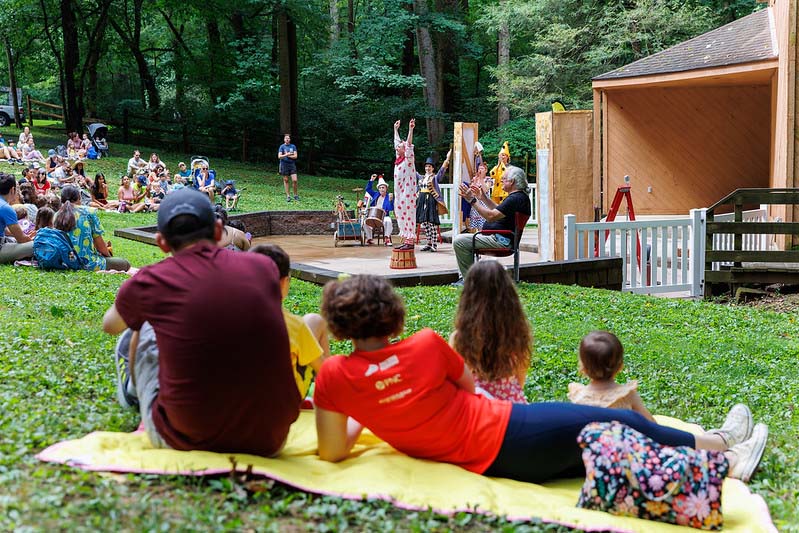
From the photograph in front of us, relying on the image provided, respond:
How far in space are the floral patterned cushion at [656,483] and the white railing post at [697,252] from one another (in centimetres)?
828

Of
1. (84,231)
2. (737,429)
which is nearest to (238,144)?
(84,231)

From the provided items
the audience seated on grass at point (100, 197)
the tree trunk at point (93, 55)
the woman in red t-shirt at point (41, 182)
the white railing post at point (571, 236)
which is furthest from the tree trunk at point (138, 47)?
the white railing post at point (571, 236)

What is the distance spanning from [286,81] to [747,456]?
90.0 feet

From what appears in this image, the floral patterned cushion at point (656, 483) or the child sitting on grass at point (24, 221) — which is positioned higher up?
the child sitting on grass at point (24, 221)

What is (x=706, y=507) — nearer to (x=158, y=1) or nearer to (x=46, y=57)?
(x=158, y=1)

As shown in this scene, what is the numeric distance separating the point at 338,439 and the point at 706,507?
1.52 metres

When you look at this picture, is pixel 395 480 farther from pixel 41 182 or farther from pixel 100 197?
pixel 100 197

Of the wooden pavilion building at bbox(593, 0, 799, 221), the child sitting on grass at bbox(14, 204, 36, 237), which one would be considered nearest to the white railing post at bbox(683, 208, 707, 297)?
the wooden pavilion building at bbox(593, 0, 799, 221)

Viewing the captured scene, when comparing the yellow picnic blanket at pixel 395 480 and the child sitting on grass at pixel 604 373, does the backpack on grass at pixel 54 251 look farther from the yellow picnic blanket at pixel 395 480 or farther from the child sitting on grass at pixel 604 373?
the child sitting on grass at pixel 604 373

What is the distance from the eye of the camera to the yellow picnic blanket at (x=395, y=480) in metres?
3.44

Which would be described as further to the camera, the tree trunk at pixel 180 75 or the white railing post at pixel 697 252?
the tree trunk at pixel 180 75

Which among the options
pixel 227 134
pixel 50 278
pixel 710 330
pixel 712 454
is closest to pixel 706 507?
pixel 712 454

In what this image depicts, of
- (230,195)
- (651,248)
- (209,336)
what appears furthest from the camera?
(230,195)

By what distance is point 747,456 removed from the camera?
4.29m
